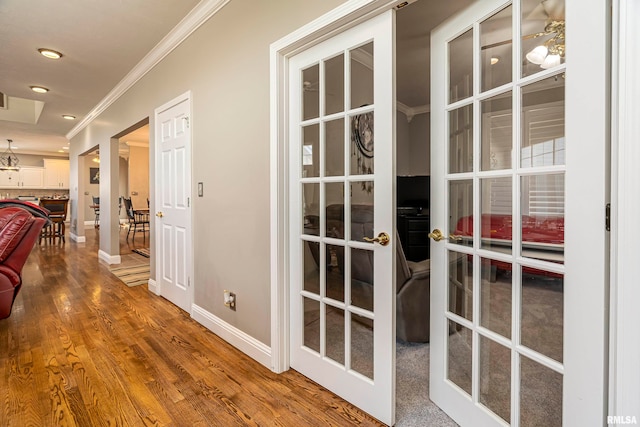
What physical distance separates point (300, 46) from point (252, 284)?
5.20 ft

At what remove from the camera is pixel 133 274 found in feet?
14.8

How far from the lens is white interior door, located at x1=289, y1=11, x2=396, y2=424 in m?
1.55

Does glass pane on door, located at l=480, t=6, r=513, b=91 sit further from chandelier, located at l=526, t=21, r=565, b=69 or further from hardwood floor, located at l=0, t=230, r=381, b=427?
hardwood floor, located at l=0, t=230, r=381, b=427

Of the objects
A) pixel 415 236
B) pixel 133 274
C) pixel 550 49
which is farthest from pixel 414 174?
pixel 133 274

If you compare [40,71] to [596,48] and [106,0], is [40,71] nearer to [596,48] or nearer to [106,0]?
[106,0]

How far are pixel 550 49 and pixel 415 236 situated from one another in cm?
379

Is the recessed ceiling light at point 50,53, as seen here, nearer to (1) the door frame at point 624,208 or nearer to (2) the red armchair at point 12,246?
(2) the red armchair at point 12,246

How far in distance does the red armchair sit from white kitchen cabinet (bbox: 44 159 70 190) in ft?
33.0

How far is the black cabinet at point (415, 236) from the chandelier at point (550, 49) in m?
3.72

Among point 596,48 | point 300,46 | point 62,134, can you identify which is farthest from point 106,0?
point 62,134

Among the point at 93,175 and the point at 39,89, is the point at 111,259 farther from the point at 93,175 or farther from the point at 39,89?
the point at 93,175

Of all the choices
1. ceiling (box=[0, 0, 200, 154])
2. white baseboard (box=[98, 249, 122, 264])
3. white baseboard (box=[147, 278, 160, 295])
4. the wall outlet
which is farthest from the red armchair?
white baseboard (box=[98, 249, 122, 264])

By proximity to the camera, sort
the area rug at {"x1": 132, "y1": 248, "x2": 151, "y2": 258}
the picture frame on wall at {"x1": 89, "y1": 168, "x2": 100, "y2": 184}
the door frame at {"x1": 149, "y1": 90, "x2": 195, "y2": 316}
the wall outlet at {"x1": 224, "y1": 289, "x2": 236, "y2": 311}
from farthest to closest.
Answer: the picture frame on wall at {"x1": 89, "y1": 168, "x2": 100, "y2": 184} < the area rug at {"x1": 132, "y1": 248, "x2": 151, "y2": 258} < the door frame at {"x1": 149, "y1": 90, "x2": 195, "y2": 316} < the wall outlet at {"x1": 224, "y1": 289, "x2": 236, "y2": 311}

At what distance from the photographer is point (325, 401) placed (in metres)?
1.71
